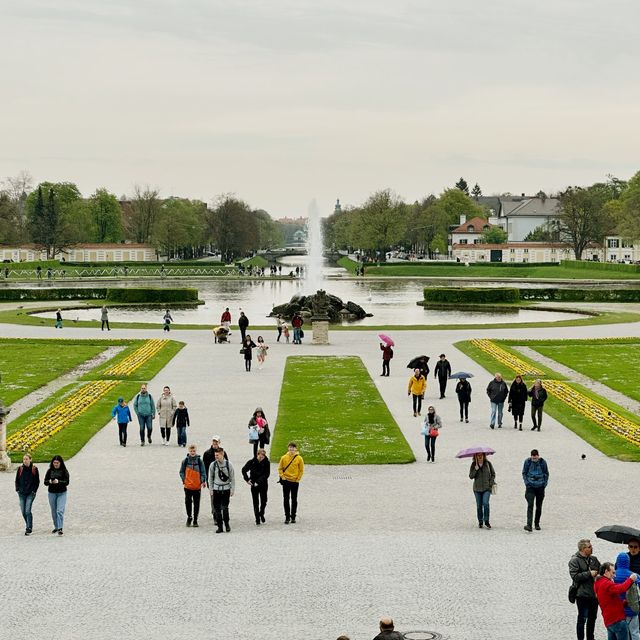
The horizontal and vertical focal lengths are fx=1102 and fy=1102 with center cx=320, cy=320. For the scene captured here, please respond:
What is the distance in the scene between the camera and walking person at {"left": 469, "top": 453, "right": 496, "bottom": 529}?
18.8 m

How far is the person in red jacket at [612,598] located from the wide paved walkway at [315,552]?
1.02 m

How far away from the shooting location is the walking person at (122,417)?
26.3 meters

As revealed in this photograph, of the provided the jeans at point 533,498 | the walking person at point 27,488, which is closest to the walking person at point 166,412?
the walking person at point 27,488

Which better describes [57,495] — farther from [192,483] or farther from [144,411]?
[144,411]

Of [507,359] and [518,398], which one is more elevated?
[518,398]

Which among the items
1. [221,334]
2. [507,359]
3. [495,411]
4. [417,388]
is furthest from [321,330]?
[495,411]

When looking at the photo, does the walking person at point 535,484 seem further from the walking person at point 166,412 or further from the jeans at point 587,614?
the walking person at point 166,412

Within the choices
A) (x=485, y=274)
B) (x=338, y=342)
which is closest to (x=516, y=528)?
(x=338, y=342)

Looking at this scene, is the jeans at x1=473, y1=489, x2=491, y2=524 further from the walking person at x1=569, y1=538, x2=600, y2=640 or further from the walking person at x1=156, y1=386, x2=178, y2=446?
the walking person at x1=156, y1=386, x2=178, y2=446

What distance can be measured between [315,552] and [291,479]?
2.18 meters

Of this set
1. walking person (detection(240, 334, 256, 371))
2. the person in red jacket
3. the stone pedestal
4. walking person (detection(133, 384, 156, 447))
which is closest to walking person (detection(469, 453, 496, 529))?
the person in red jacket

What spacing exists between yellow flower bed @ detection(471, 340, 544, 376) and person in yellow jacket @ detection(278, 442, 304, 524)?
791 inches

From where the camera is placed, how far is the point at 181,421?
26172 mm

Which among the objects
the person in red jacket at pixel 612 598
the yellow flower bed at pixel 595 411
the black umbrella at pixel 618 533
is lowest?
the yellow flower bed at pixel 595 411
